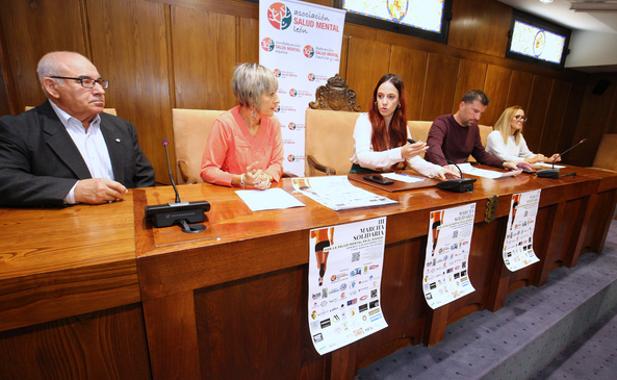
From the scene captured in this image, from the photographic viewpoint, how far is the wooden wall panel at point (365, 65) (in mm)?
3523

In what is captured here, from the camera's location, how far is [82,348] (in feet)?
1.85

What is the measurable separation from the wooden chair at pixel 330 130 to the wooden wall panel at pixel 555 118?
19.8ft

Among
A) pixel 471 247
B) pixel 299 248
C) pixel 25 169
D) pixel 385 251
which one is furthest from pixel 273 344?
pixel 25 169

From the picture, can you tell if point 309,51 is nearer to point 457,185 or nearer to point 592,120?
point 457,185

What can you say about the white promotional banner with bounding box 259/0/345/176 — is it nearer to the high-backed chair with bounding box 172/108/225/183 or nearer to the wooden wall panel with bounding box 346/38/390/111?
the wooden wall panel with bounding box 346/38/390/111

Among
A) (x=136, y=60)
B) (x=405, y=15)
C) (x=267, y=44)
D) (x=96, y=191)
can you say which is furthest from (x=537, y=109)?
(x=96, y=191)

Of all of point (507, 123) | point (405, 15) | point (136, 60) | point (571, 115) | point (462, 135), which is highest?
point (405, 15)

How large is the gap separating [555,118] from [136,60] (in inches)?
303

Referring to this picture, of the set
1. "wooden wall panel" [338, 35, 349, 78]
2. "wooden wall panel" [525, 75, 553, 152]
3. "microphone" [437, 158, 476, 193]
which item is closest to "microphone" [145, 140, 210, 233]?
"microphone" [437, 158, 476, 193]

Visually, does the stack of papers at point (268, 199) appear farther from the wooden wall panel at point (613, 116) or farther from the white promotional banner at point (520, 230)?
the wooden wall panel at point (613, 116)

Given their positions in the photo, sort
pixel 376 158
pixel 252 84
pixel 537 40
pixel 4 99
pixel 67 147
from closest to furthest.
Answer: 1. pixel 67 147
2. pixel 252 84
3. pixel 376 158
4. pixel 4 99
5. pixel 537 40

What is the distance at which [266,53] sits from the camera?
290 cm

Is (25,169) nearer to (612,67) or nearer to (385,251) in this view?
(385,251)

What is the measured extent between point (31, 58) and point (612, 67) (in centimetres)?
869
